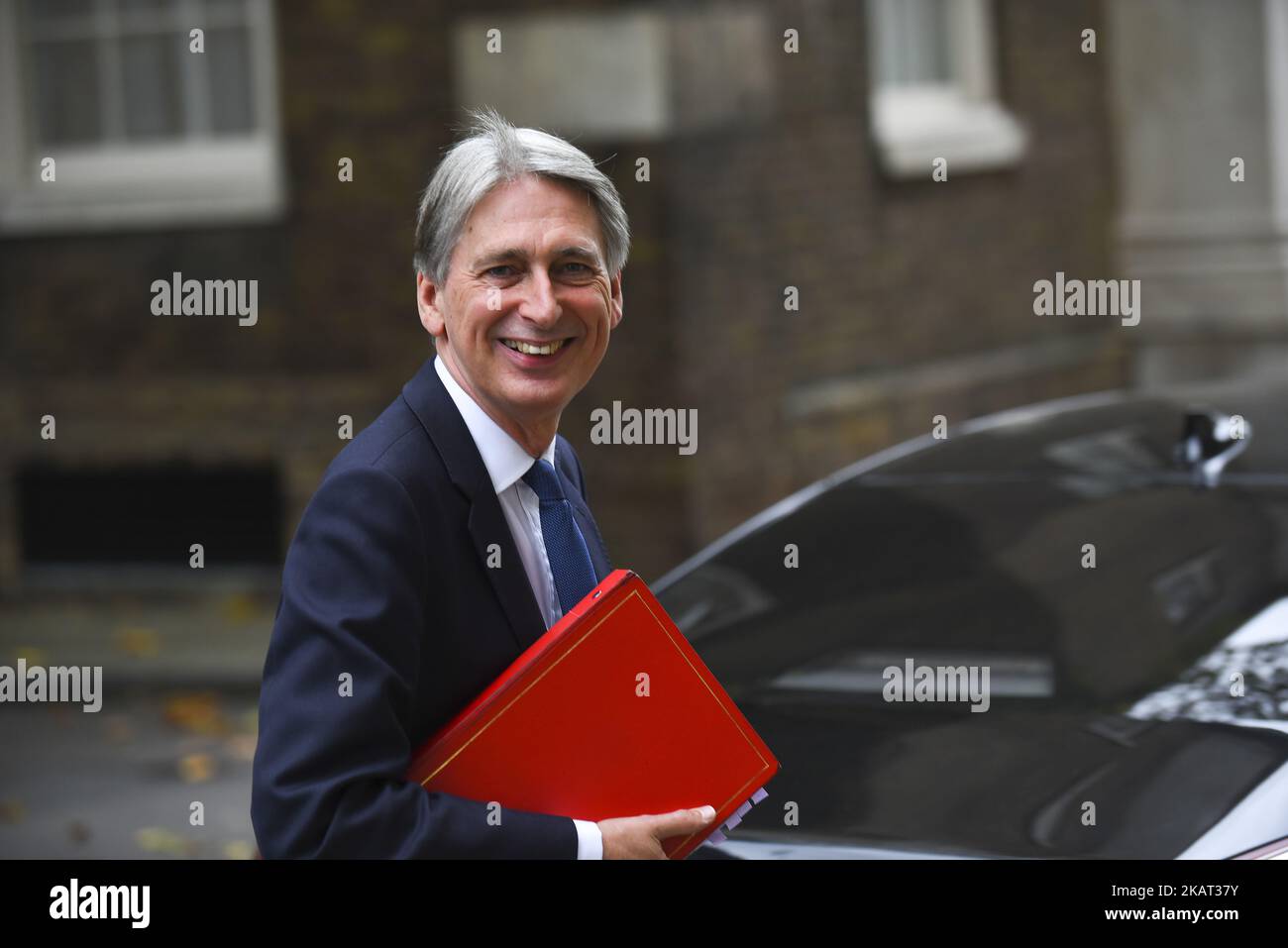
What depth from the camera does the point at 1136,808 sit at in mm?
2287

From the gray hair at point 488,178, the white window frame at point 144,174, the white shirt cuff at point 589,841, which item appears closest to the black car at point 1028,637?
the white shirt cuff at point 589,841

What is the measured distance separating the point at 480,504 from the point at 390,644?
0.77ft

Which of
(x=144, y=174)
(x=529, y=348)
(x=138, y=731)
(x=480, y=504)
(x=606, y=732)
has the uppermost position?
(x=144, y=174)

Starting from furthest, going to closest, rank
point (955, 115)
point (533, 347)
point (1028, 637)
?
point (955, 115)
point (1028, 637)
point (533, 347)

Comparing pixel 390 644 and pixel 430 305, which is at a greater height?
pixel 430 305

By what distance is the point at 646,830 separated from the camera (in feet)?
6.73

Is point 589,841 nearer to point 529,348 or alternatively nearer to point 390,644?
point 390,644

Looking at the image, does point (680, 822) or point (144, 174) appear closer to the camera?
point (680, 822)

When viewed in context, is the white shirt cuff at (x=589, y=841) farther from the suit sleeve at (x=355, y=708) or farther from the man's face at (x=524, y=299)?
the man's face at (x=524, y=299)

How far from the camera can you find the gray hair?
6.69 feet

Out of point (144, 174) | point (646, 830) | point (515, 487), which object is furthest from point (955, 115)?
point (646, 830)
